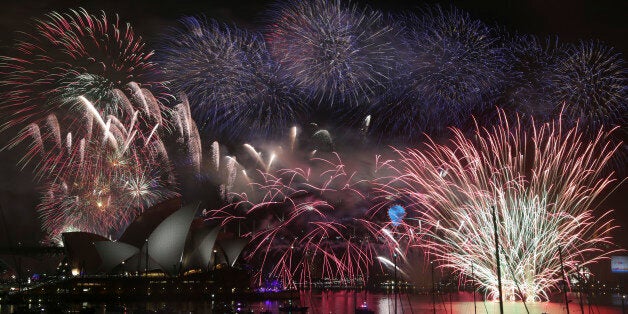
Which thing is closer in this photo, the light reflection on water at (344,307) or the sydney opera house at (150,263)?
the light reflection on water at (344,307)

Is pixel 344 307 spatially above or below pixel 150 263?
below

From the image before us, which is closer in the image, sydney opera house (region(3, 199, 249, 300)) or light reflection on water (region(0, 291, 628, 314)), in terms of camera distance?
light reflection on water (region(0, 291, 628, 314))

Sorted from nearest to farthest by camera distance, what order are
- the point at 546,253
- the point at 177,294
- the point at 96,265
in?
the point at 546,253
the point at 177,294
the point at 96,265

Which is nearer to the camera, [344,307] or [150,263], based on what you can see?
[344,307]

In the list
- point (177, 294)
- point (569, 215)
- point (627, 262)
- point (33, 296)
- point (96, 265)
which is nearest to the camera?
point (569, 215)

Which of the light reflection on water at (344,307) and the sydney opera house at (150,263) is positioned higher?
the sydney opera house at (150,263)

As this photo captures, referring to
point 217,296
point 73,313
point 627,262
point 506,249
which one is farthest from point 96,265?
point 627,262

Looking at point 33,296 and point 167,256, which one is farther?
point 167,256

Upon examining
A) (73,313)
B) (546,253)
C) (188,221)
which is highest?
(188,221)

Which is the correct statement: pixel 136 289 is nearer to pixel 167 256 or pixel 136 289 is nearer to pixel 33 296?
pixel 167 256

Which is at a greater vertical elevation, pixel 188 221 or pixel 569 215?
pixel 188 221

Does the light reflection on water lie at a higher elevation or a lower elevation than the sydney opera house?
lower
